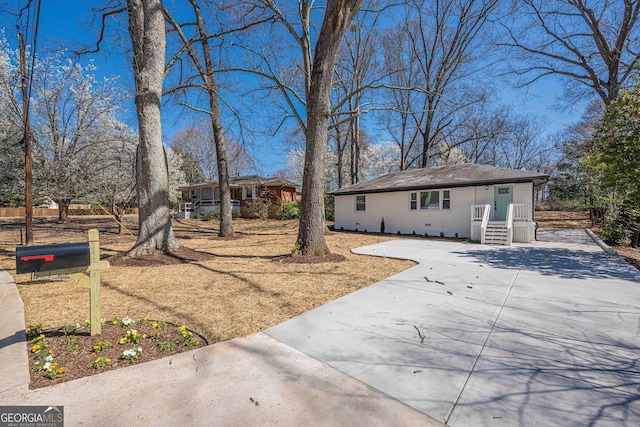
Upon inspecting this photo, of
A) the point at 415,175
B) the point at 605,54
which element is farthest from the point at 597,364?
the point at 605,54

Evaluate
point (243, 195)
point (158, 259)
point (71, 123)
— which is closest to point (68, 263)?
point (158, 259)

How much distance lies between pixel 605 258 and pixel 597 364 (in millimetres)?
7023

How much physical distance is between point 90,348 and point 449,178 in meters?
13.9

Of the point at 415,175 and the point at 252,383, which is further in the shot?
the point at 415,175

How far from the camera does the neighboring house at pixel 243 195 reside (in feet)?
78.2

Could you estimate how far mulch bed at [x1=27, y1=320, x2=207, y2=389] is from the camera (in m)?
2.25

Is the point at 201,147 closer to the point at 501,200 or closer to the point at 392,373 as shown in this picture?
the point at 501,200

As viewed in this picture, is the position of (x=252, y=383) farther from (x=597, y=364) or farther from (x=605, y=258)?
(x=605, y=258)

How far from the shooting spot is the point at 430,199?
13.9 m

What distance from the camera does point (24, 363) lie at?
229 centimetres

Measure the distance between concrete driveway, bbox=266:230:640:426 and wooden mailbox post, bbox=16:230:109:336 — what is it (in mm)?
1797

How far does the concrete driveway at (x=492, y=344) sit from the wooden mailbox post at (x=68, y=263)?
180 cm

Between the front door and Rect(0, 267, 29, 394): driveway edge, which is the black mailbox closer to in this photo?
Rect(0, 267, 29, 394): driveway edge

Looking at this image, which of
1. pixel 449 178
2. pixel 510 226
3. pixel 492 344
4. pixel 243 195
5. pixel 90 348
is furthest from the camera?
pixel 243 195
